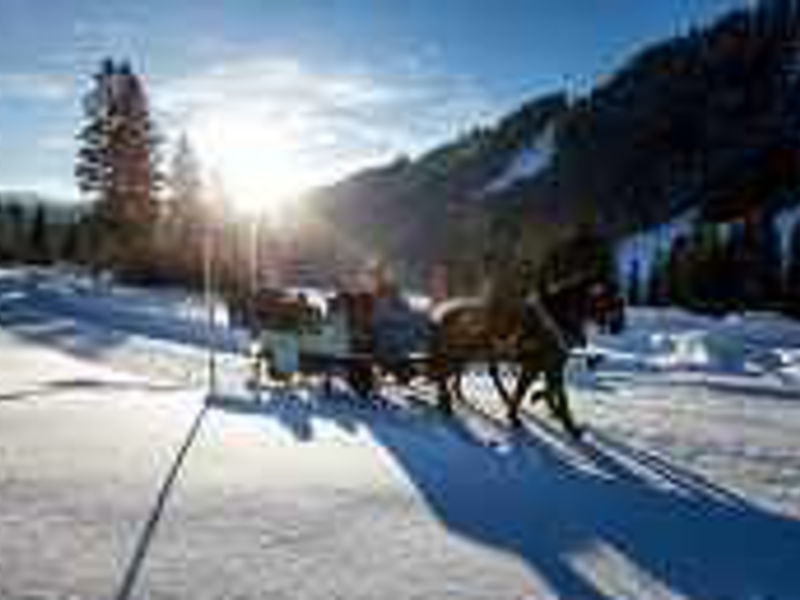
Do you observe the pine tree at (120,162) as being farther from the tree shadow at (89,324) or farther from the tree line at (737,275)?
the tree line at (737,275)

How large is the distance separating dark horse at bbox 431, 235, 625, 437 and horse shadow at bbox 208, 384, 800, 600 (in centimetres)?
82

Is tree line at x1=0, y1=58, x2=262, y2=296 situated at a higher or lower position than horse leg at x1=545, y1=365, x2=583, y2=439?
higher

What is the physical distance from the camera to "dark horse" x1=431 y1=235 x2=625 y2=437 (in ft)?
43.9

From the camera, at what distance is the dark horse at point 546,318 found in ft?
43.9

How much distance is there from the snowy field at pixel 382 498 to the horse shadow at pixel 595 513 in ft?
0.08

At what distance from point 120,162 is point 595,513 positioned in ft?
186

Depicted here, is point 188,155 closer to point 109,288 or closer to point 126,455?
point 109,288

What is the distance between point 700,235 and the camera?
3782 inches

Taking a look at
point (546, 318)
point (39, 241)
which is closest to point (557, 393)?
point (546, 318)

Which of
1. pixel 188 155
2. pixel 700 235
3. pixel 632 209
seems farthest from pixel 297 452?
pixel 632 209

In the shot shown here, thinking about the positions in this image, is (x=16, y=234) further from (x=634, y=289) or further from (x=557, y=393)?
(x=557, y=393)

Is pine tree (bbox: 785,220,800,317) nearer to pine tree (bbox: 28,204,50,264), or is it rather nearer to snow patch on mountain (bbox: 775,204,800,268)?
snow patch on mountain (bbox: 775,204,800,268)

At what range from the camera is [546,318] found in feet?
43.8

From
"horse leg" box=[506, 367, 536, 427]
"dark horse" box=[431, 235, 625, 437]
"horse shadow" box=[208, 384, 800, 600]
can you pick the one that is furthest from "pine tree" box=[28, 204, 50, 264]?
"horse shadow" box=[208, 384, 800, 600]
